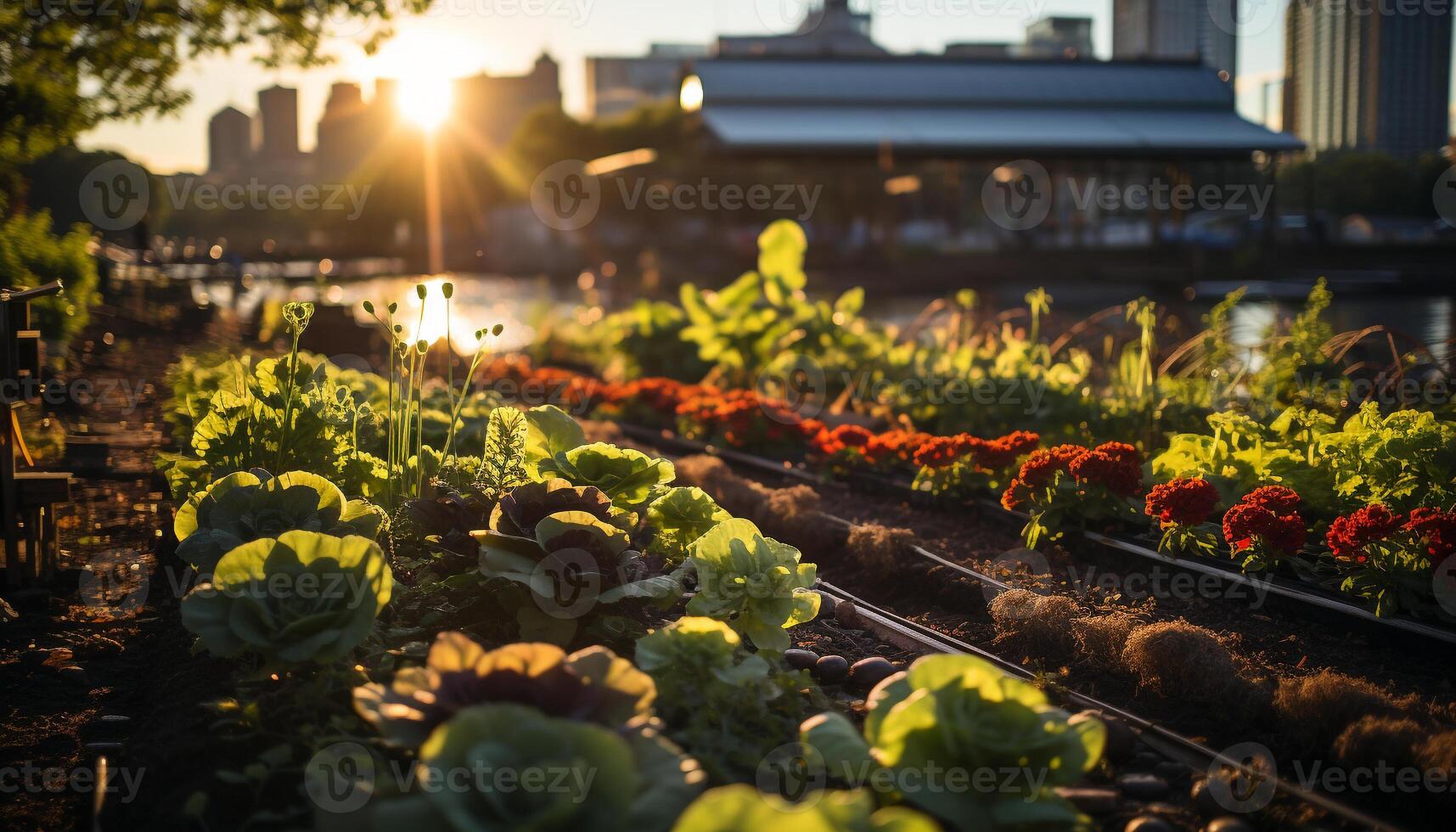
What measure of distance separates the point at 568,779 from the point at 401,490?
8.65ft

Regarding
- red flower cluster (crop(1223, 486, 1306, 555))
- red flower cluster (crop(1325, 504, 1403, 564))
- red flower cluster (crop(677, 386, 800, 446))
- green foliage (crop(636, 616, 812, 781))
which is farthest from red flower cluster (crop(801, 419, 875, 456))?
green foliage (crop(636, 616, 812, 781))

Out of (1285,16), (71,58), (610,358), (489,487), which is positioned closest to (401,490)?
(489,487)

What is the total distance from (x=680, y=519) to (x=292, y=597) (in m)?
1.57

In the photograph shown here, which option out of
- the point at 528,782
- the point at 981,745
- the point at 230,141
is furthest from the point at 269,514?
the point at 230,141

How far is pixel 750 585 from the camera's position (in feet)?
11.7

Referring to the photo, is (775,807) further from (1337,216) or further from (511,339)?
(1337,216)

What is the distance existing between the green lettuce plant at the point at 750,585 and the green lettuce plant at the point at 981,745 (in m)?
0.86

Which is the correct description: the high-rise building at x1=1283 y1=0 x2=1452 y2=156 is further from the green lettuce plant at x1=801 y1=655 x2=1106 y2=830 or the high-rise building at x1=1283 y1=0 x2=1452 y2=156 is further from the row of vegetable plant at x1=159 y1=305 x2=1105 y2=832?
the green lettuce plant at x1=801 y1=655 x2=1106 y2=830

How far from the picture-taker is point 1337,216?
41375 mm

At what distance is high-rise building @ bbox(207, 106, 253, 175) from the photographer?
16494 cm

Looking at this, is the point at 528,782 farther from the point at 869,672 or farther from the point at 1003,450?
the point at 1003,450

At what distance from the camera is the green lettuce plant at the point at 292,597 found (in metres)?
2.98

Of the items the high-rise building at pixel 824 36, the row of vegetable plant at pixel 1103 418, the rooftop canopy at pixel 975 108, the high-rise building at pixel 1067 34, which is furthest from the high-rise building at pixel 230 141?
the row of vegetable plant at pixel 1103 418

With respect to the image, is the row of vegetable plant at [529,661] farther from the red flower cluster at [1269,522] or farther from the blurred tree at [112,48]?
the blurred tree at [112,48]
